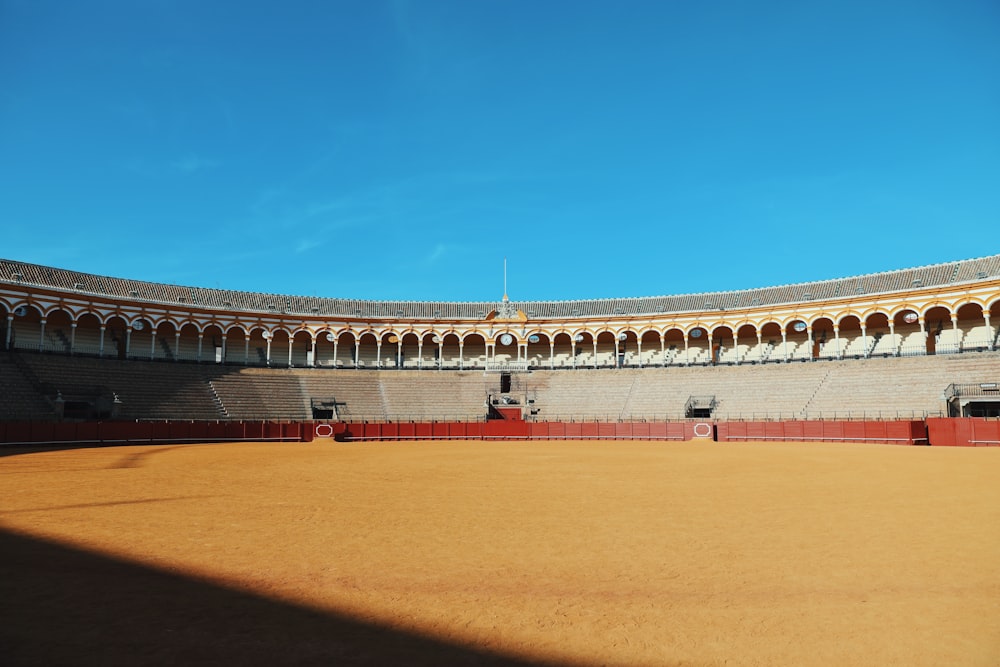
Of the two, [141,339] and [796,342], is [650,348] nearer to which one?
[796,342]

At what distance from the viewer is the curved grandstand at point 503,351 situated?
3597 centimetres

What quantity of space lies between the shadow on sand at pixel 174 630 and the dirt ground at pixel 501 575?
0.08 feet

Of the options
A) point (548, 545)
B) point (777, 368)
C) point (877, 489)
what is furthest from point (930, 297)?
point (548, 545)

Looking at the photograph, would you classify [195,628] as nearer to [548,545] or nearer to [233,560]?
[233,560]

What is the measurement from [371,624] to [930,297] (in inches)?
1726

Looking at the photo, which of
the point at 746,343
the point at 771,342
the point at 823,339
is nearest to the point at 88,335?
the point at 746,343

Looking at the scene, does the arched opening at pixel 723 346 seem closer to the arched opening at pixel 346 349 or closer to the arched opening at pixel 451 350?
the arched opening at pixel 451 350

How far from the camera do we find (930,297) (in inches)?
1528

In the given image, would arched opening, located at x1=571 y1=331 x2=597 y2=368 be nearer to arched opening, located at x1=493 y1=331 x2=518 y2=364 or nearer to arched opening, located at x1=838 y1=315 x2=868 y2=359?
arched opening, located at x1=493 y1=331 x2=518 y2=364

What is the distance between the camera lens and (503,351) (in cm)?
5316

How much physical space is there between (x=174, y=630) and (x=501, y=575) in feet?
10.3

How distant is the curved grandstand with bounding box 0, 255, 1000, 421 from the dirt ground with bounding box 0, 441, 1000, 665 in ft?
81.5

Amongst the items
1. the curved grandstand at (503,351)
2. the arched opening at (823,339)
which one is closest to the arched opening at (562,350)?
the curved grandstand at (503,351)

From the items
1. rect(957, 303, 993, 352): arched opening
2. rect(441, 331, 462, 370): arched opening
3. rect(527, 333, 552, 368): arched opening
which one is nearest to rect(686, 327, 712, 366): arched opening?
rect(527, 333, 552, 368): arched opening
